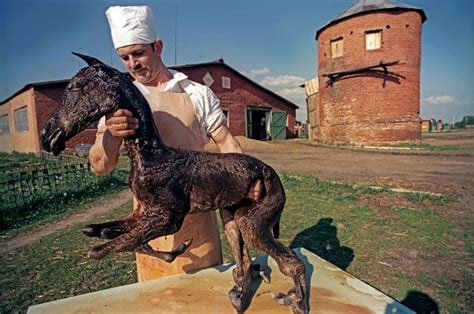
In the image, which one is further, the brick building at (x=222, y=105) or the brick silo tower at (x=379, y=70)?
the brick silo tower at (x=379, y=70)

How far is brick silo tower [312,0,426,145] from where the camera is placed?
16734 mm

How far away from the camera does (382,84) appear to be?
17.1 metres

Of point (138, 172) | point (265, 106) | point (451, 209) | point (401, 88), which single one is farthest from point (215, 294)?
point (265, 106)

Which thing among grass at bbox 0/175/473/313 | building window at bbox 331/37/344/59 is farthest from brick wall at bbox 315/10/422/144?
grass at bbox 0/175/473/313

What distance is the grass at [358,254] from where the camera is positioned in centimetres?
339

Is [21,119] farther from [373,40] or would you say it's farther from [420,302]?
[420,302]

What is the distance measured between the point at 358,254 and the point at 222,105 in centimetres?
1731

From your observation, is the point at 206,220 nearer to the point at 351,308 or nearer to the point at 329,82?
the point at 351,308

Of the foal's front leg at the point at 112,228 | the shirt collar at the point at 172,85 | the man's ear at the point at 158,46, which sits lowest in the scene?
the foal's front leg at the point at 112,228

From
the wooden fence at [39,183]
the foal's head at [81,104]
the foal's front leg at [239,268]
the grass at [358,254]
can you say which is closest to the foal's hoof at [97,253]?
the foal's head at [81,104]

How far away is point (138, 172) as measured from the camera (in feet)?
4.35

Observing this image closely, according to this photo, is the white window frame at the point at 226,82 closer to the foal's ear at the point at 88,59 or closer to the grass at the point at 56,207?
the grass at the point at 56,207

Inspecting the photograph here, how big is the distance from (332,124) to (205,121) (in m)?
18.4

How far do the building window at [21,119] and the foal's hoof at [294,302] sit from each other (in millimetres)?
19205
